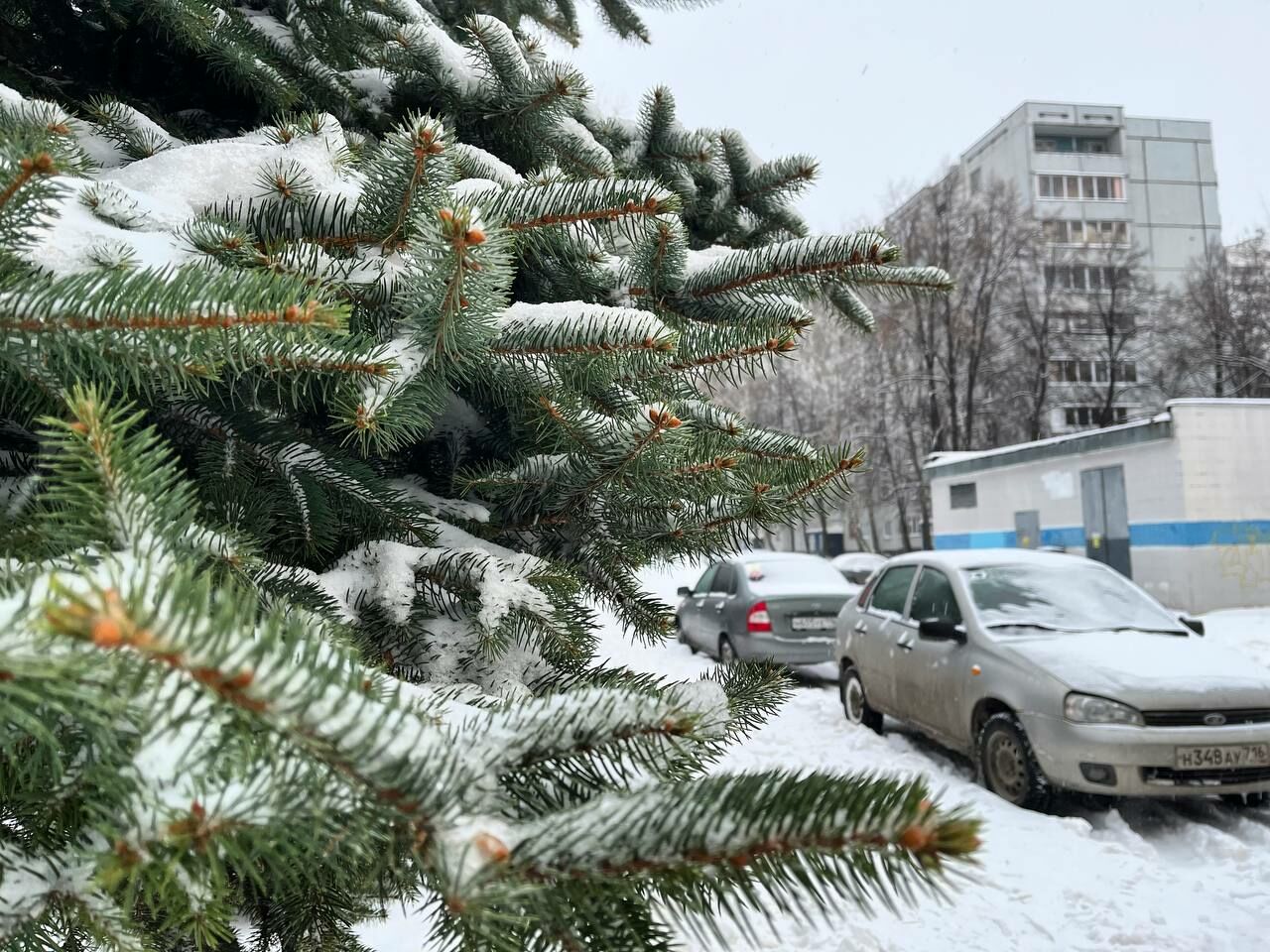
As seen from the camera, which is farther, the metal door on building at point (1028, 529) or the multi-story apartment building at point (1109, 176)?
the multi-story apartment building at point (1109, 176)

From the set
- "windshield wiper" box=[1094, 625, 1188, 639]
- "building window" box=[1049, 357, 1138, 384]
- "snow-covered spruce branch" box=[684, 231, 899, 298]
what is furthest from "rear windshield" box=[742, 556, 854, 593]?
"building window" box=[1049, 357, 1138, 384]

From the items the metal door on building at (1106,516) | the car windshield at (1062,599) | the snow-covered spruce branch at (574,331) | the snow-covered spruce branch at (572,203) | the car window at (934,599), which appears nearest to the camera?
the snow-covered spruce branch at (574,331)

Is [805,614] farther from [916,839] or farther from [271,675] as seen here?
[271,675]

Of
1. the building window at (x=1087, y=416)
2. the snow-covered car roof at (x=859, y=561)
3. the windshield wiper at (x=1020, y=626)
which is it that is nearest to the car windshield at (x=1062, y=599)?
the windshield wiper at (x=1020, y=626)

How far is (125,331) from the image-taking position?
31.9 inches

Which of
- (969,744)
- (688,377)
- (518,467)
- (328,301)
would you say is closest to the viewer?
(328,301)

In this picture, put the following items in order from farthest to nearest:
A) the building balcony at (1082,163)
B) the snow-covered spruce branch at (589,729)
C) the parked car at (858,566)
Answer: the building balcony at (1082,163) < the parked car at (858,566) < the snow-covered spruce branch at (589,729)

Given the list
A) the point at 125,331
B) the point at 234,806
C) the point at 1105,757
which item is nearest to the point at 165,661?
the point at 234,806

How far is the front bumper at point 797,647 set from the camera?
9873mm

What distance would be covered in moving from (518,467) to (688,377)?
365 mm

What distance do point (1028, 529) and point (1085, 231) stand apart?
29770mm

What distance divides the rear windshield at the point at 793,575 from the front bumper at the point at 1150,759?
5.44 meters

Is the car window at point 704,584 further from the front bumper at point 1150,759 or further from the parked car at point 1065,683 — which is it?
the front bumper at point 1150,759

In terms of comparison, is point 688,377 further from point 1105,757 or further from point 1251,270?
point 1251,270
